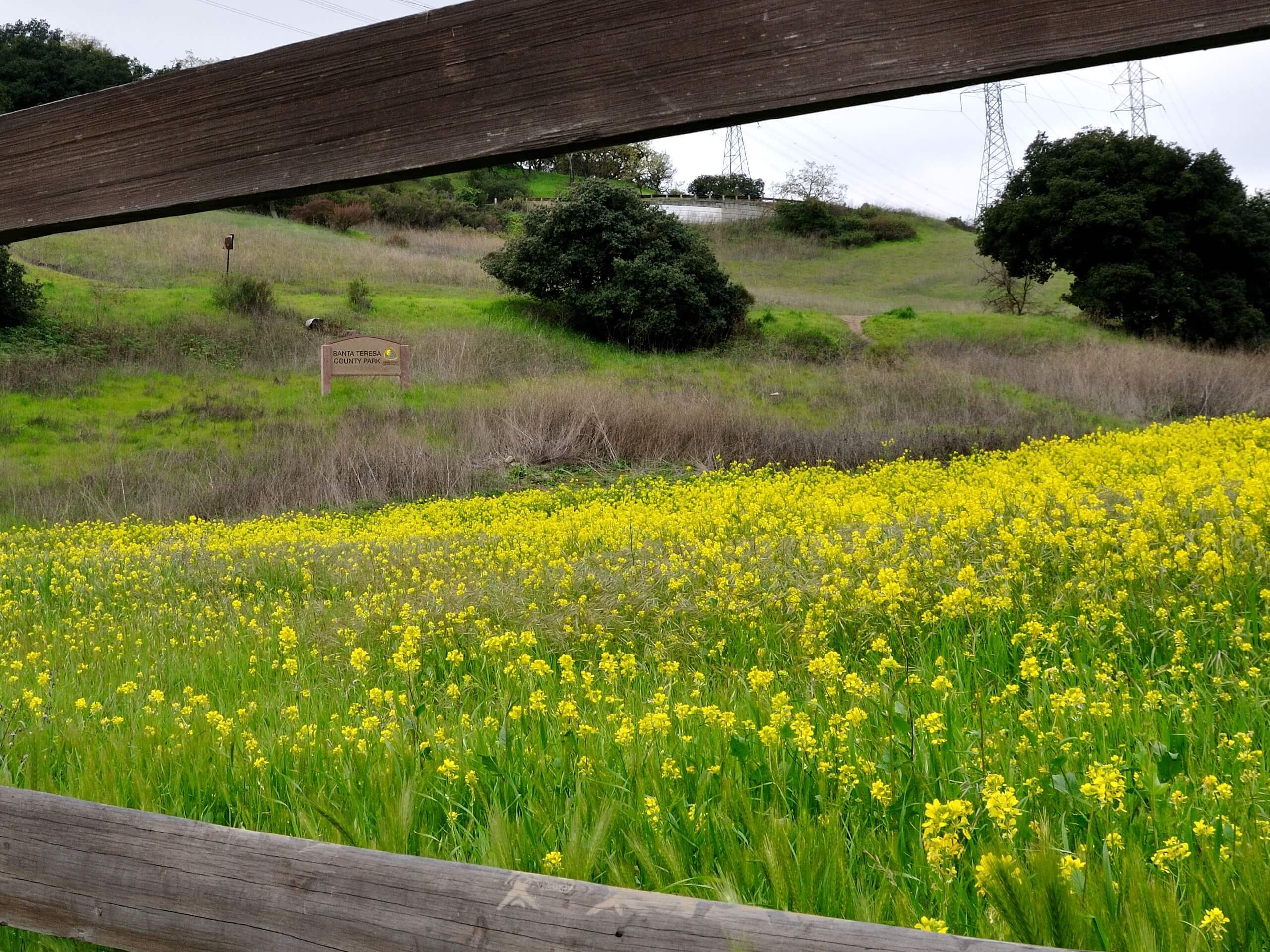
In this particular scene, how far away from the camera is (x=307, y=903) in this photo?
4.00 ft

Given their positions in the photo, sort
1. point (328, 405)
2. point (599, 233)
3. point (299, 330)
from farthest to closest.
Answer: point (599, 233) → point (299, 330) → point (328, 405)

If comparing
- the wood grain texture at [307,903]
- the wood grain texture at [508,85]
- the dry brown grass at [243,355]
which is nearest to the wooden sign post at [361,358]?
the dry brown grass at [243,355]

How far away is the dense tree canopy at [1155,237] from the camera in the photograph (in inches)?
1251

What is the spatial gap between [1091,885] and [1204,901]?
9.8 inches

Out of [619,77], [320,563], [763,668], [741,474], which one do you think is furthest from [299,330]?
[619,77]

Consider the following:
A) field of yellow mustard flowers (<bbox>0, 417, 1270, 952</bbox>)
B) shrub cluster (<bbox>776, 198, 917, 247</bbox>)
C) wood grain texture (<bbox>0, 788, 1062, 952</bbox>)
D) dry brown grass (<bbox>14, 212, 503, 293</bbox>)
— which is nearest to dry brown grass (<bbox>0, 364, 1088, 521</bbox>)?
field of yellow mustard flowers (<bbox>0, 417, 1270, 952</bbox>)

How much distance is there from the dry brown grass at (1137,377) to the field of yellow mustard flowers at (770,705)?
13959 mm

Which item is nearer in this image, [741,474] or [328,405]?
[741,474]

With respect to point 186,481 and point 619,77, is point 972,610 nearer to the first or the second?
point 619,77

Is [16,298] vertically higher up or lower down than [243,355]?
higher up

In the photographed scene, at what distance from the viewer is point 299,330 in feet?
81.3

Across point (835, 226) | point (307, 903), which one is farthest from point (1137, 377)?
point (835, 226)

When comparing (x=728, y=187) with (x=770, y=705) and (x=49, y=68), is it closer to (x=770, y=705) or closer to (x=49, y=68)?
(x=49, y=68)

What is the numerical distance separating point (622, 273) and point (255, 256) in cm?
1397
